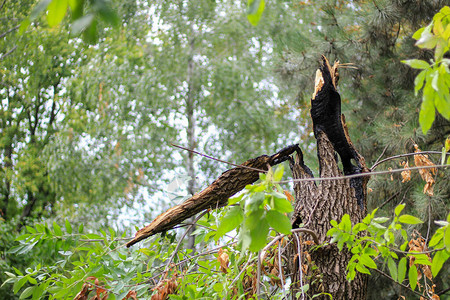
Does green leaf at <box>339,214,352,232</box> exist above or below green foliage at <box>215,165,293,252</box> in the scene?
below

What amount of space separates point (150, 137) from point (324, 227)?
478cm

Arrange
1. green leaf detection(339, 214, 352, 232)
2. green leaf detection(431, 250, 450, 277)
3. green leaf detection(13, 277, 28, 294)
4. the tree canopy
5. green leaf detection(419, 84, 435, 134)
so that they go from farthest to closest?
the tree canopy < green leaf detection(13, 277, 28, 294) < green leaf detection(339, 214, 352, 232) < green leaf detection(431, 250, 450, 277) < green leaf detection(419, 84, 435, 134)

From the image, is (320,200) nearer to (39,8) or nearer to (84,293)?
(84,293)

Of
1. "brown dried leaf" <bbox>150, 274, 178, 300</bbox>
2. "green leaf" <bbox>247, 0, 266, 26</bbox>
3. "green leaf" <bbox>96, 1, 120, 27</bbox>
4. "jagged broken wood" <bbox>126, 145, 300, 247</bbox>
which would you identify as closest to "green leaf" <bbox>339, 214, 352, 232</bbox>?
"jagged broken wood" <bbox>126, 145, 300, 247</bbox>

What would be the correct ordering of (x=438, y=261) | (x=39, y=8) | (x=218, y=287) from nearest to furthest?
(x=39, y=8)
(x=438, y=261)
(x=218, y=287)

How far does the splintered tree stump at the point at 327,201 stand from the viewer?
1566mm

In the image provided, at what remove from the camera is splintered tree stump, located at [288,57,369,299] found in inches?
61.7

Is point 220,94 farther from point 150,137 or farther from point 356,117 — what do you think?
point 356,117

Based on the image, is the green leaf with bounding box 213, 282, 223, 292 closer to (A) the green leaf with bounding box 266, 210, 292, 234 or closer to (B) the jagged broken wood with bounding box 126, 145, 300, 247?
(B) the jagged broken wood with bounding box 126, 145, 300, 247

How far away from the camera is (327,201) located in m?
1.66

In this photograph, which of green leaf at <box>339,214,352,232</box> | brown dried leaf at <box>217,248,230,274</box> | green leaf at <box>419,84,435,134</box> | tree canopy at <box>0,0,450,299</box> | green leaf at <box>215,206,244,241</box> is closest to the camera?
green leaf at <box>419,84,435,134</box>

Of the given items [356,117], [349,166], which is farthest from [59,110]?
[349,166]

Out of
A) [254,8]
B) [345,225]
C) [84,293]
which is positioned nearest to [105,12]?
[254,8]

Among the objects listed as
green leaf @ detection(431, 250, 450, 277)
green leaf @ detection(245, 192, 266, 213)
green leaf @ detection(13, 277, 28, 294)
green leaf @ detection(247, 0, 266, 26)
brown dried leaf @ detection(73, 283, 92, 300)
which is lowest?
green leaf @ detection(431, 250, 450, 277)
